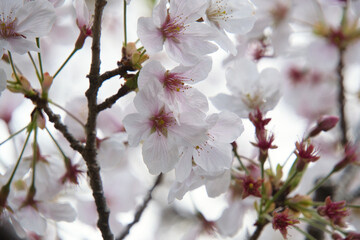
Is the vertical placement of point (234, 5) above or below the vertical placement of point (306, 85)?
above

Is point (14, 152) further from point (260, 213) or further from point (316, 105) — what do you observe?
point (316, 105)

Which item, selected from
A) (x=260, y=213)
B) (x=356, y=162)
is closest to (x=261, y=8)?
(x=356, y=162)

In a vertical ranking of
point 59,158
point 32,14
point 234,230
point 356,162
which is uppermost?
point 32,14

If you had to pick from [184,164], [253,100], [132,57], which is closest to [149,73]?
[132,57]

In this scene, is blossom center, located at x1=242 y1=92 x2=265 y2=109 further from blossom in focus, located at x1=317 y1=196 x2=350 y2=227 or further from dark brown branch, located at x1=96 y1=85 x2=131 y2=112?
dark brown branch, located at x1=96 y1=85 x2=131 y2=112

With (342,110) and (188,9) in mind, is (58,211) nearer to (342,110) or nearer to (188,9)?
(188,9)

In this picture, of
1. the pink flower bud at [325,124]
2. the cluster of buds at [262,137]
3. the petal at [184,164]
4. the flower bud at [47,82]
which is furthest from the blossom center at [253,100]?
the flower bud at [47,82]

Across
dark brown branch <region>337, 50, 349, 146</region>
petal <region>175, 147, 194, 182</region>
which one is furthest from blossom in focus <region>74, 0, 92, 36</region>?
dark brown branch <region>337, 50, 349, 146</region>

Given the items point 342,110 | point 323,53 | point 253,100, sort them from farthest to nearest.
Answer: point 323,53
point 342,110
point 253,100
